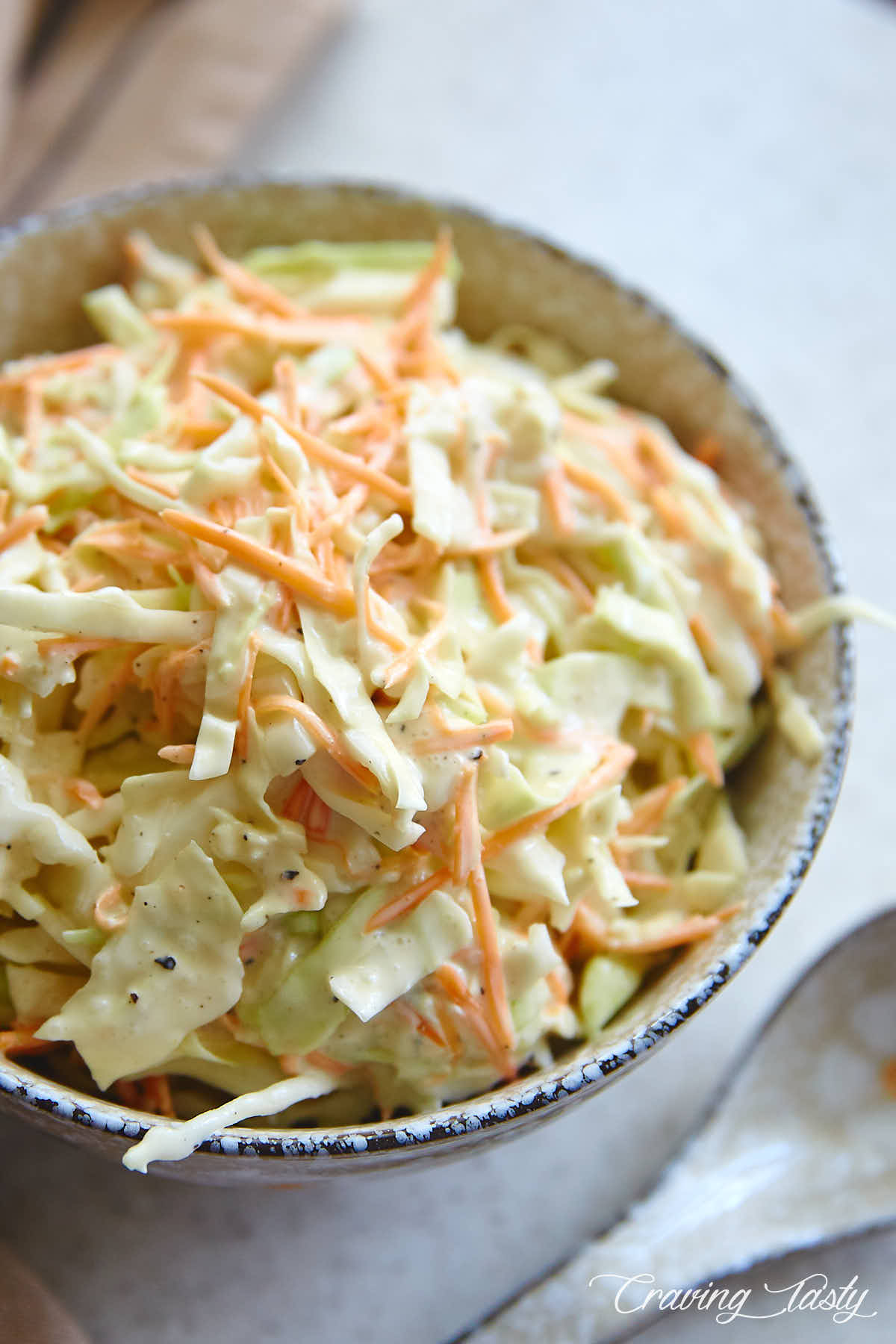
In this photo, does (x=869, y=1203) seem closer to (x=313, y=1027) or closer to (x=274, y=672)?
(x=313, y=1027)

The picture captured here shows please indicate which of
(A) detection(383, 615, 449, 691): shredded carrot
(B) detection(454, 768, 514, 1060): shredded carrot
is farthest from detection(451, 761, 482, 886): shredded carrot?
(A) detection(383, 615, 449, 691): shredded carrot

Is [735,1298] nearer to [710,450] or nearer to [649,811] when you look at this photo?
[649,811]

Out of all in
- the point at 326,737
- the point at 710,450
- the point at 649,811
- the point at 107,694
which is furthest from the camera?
the point at 710,450

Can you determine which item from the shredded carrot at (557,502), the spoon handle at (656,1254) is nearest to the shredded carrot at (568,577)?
the shredded carrot at (557,502)

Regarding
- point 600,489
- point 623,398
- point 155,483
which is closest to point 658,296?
point 623,398

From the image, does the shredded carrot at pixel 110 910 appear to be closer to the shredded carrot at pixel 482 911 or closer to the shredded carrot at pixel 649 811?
the shredded carrot at pixel 482 911

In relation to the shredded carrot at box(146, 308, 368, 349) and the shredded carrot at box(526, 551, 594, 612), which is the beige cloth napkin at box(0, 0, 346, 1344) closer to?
the shredded carrot at box(146, 308, 368, 349)

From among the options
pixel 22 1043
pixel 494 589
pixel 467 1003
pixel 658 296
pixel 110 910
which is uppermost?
pixel 658 296
